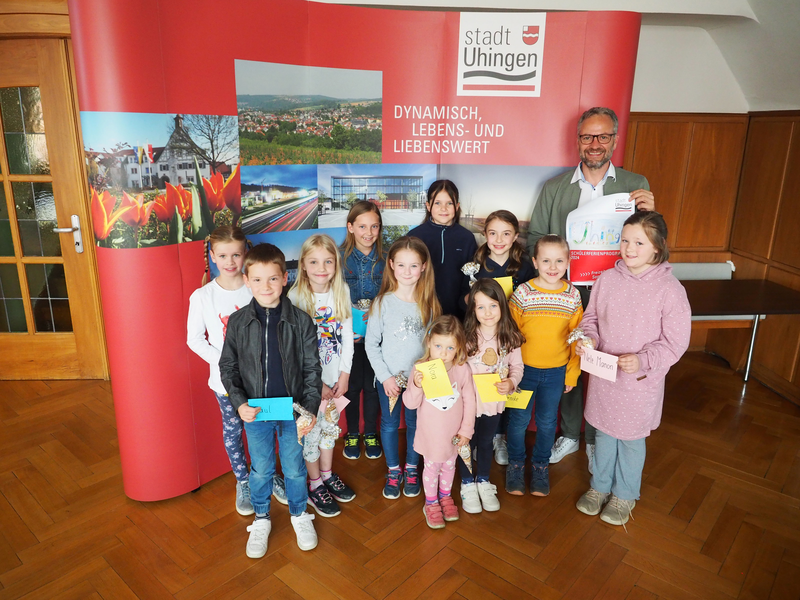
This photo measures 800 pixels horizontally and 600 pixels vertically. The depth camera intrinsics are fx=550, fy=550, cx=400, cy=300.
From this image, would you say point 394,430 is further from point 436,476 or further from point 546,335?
point 546,335

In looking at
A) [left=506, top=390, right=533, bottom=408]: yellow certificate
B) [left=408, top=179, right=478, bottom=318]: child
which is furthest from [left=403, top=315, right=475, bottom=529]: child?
[left=408, top=179, right=478, bottom=318]: child

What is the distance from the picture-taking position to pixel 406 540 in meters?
2.67

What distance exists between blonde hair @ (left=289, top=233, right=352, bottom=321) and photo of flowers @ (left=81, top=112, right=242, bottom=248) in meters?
0.53

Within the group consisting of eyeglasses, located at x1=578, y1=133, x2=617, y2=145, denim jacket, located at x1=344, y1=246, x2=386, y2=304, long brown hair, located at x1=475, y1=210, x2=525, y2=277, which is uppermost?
eyeglasses, located at x1=578, y1=133, x2=617, y2=145

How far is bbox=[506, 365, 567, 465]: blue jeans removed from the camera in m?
2.92

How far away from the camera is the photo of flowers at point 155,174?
243 cm

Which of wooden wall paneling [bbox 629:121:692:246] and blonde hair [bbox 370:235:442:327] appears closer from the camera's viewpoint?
blonde hair [bbox 370:235:442:327]

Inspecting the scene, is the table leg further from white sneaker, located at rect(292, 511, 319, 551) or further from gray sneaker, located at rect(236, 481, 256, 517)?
gray sneaker, located at rect(236, 481, 256, 517)

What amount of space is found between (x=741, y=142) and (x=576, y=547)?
390 centimetres

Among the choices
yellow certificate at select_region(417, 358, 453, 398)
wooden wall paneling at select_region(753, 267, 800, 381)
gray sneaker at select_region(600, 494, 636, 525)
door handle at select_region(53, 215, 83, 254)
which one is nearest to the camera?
yellow certificate at select_region(417, 358, 453, 398)

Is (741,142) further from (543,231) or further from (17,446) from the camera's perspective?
(17,446)

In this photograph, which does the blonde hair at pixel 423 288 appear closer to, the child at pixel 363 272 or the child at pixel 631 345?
the child at pixel 363 272

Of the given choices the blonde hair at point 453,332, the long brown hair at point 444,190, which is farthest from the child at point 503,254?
the blonde hair at point 453,332

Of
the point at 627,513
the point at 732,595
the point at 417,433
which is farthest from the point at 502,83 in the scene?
the point at 732,595
